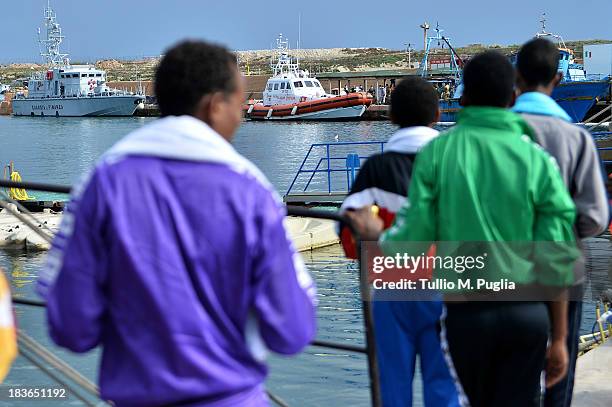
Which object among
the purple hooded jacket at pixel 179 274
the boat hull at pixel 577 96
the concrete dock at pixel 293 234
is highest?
the purple hooded jacket at pixel 179 274

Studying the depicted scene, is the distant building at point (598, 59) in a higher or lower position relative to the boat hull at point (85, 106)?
higher

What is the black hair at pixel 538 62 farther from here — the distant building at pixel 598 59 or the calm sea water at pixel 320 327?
the distant building at pixel 598 59

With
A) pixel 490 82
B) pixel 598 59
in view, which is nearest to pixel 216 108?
pixel 490 82

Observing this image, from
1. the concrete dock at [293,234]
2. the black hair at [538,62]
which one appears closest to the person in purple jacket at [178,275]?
the black hair at [538,62]

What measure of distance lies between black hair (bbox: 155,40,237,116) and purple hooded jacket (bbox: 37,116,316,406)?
0.12 metres

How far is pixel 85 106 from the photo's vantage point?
3627 inches

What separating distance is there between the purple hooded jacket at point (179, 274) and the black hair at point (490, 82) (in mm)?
1281

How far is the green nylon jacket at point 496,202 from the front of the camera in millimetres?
3336

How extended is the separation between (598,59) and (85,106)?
5150cm

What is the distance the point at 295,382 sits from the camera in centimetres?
1069

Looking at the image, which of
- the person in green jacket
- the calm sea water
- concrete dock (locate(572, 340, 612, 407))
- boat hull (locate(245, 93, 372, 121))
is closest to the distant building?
boat hull (locate(245, 93, 372, 121))

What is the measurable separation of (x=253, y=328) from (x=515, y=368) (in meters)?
1.20

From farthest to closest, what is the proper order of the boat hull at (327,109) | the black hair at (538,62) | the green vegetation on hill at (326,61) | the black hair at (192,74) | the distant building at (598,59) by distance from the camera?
the green vegetation on hill at (326,61)
the boat hull at (327,109)
the distant building at (598,59)
the black hair at (538,62)
the black hair at (192,74)

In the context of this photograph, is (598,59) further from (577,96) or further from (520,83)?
(520,83)
